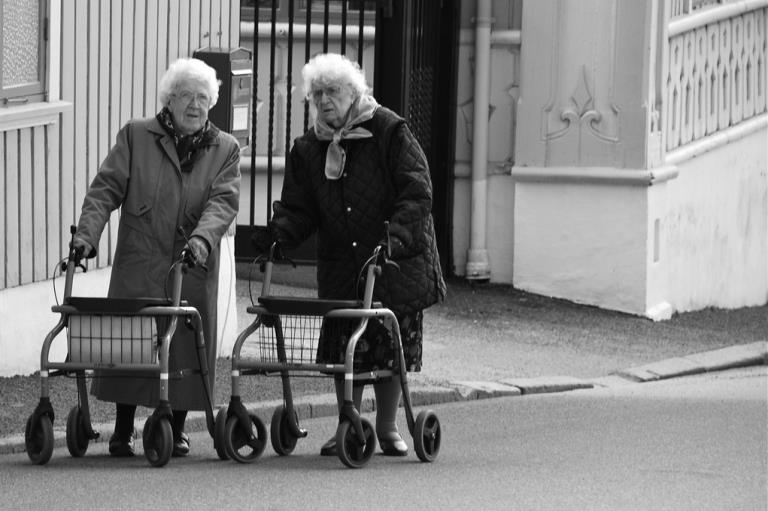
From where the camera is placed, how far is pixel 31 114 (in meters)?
10.8

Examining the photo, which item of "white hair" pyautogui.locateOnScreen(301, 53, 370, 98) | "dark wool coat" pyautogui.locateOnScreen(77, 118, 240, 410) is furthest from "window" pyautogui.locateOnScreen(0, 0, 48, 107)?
"white hair" pyautogui.locateOnScreen(301, 53, 370, 98)

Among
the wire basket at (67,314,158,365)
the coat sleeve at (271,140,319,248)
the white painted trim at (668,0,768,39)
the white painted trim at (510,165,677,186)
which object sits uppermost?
the white painted trim at (668,0,768,39)

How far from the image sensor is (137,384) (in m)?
8.62

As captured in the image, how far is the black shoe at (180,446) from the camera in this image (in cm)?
870

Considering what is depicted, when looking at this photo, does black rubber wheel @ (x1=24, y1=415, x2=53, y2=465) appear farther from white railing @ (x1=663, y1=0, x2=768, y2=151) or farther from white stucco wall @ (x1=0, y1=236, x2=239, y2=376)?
white railing @ (x1=663, y1=0, x2=768, y2=151)

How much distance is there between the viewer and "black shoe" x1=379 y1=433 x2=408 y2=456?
28.9 feet

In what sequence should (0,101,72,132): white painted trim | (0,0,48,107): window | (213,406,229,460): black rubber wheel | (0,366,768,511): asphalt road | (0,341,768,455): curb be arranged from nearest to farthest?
(0,366,768,511): asphalt road < (213,406,229,460): black rubber wheel < (0,341,768,455): curb < (0,101,72,132): white painted trim < (0,0,48,107): window

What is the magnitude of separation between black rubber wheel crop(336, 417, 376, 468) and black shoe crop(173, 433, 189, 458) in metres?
0.75

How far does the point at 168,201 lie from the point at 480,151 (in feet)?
25.0

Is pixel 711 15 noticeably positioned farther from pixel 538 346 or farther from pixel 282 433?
pixel 282 433

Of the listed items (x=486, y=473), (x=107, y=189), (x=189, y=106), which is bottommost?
(x=486, y=473)

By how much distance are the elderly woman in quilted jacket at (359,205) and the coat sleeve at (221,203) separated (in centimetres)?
21

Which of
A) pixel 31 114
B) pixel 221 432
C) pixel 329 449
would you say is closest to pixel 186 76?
pixel 221 432

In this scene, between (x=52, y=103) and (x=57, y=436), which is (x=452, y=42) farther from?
(x=57, y=436)
